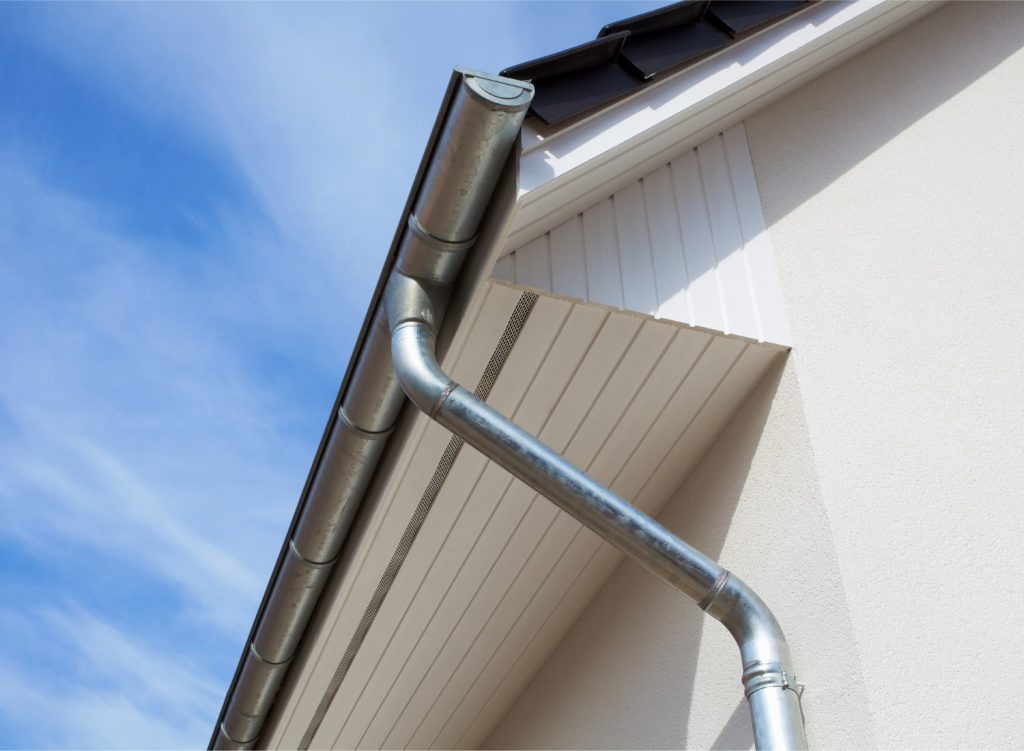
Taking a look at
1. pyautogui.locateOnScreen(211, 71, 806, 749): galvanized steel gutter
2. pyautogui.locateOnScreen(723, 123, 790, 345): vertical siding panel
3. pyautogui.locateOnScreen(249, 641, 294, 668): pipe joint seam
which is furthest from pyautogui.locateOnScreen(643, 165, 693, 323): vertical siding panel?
pyautogui.locateOnScreen(249, 641, 294, 668): pipe joint seam

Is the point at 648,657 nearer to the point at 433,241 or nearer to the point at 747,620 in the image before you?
the point at 747,620

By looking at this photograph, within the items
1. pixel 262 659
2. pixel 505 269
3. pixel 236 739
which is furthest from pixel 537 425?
pixel 236 739

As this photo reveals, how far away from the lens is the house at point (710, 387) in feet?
7.51

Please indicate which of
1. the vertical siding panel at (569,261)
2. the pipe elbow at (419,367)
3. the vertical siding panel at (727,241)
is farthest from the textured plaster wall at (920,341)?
the pipe elbow at (419,367)

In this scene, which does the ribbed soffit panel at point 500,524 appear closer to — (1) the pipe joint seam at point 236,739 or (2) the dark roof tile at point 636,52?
(1) the pipe joint seam at point 236,739

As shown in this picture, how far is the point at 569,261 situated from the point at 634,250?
0.81ft

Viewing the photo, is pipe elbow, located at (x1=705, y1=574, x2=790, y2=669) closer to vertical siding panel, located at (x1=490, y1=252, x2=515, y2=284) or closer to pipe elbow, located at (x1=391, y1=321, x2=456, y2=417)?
pipe elbow, located at (x1=391, y1=321, x2=456, y2=417)

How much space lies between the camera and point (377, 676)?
3760 millimetres

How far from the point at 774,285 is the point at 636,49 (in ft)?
2.67

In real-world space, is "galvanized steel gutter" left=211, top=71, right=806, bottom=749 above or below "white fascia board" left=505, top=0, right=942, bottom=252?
below

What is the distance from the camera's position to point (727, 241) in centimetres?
299

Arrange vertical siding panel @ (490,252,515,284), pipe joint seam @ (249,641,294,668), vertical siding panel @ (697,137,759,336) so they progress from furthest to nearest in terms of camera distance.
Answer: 1. pipe joint seam @ (249,641,294,668)
2. vertical siding panel @ (697,137,759,336)
3. vertical siding panel @ (490,252,515,284)

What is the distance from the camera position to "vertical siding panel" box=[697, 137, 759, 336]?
280cm

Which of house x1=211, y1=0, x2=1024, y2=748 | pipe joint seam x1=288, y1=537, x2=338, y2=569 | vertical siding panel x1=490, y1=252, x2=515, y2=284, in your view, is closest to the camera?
house x1=211, y1=0, x2=1024, y2=748
